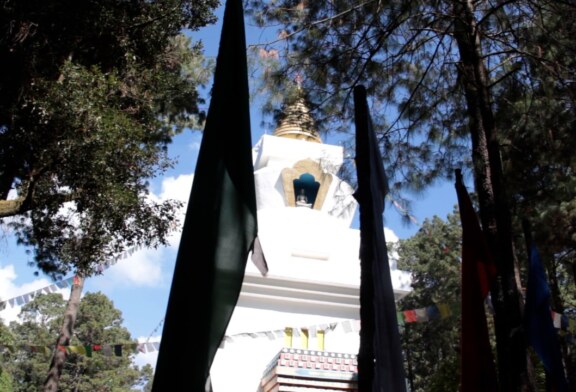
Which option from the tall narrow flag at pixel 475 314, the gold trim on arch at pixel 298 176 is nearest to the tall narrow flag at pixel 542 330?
the tall narrow flag at pixel 475 314

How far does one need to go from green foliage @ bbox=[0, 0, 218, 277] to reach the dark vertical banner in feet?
15.3

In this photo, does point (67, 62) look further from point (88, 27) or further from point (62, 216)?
point (62, 216)

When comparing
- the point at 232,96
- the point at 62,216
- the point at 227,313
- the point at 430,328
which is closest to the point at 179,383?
the point at 227,313

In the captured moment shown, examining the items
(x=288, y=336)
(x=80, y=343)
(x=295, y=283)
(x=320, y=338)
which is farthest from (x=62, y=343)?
(x=80, y=343)

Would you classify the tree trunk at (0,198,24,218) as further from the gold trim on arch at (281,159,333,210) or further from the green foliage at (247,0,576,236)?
the gold trim on arch at (281,159,333,210)

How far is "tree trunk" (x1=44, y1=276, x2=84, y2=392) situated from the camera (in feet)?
42.7

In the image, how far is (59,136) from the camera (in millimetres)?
6926

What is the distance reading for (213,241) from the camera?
2289 mm

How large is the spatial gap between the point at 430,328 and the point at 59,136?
21113mm

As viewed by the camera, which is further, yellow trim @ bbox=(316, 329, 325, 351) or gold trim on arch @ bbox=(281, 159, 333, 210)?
gold trim on arch @ bbox=(281, 159, 333, 210)

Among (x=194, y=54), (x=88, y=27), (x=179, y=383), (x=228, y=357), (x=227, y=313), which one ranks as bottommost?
(x=179, y=383)

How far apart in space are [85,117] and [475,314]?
4.69 meters

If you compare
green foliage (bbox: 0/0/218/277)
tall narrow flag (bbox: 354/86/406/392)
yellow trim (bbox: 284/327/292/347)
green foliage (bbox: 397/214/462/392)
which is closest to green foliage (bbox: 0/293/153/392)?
green foliage (bbox: 397/214/462/392)

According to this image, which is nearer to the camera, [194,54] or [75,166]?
[75,166]
